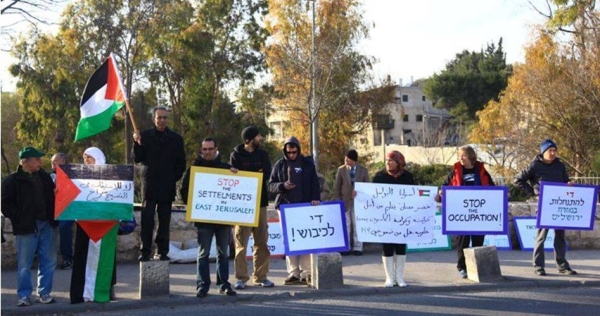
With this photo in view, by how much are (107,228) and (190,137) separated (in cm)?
3360

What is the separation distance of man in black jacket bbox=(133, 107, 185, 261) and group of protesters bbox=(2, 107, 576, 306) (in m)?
0.01

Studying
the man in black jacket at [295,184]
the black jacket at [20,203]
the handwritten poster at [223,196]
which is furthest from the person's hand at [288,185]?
the black jacket at [20,203]

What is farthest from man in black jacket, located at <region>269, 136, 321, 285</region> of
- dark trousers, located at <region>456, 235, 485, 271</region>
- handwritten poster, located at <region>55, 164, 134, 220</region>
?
dark trousers, located at <region>456, 235, 485, 271</region>

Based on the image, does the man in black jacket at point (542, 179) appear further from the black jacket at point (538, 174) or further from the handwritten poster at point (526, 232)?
the handwritten poster at point (526, 232)

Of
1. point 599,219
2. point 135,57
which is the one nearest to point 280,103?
point 135,57

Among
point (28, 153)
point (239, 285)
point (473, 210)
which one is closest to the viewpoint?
point (28, 153)

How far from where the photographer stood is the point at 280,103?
4356 cm

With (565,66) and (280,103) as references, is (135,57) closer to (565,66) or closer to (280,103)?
(280,103)

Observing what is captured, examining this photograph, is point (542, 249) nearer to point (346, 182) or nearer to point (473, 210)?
point (473, 210)

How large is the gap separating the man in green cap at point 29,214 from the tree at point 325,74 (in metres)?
30.0

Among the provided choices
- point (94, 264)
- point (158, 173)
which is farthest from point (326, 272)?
point (94, 264)

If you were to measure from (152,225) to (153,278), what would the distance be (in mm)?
620

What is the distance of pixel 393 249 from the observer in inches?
409

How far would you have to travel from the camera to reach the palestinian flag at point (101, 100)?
9836 mm
